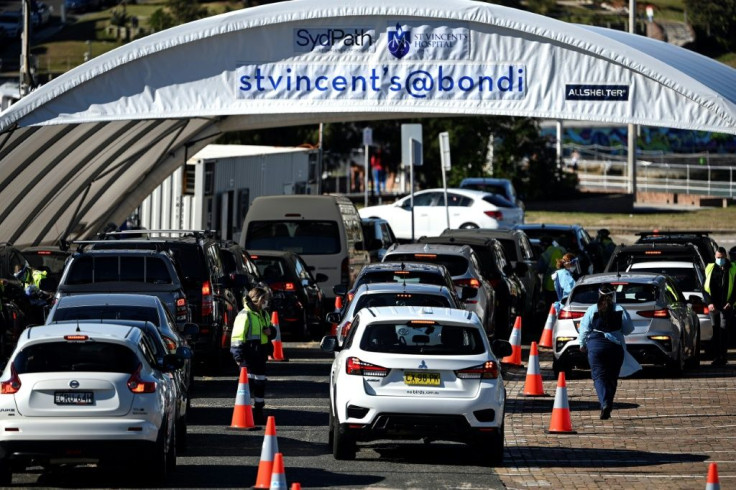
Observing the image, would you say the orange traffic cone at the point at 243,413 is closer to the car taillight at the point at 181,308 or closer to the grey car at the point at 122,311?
the grey car at the point at 122,311

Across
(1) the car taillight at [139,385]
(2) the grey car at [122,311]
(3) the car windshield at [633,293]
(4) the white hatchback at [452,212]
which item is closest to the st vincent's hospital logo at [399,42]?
(3) the car windshield at [633,293]

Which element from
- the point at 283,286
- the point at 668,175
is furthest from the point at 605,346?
the point at 668,175

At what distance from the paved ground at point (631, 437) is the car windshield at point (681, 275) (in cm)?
257

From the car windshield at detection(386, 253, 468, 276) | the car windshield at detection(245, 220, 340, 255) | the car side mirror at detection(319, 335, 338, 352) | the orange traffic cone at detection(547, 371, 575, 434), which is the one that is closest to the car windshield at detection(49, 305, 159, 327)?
the car side mirror at detection(319, 335, 338, 352)

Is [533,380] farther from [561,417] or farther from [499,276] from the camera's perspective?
[499,276]

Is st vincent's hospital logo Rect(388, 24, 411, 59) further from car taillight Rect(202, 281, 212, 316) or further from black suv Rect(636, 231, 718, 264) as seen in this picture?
black suv Rect(636, 231, 718, 264)

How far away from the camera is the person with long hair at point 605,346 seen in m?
18.0

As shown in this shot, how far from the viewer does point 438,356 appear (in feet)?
47.3

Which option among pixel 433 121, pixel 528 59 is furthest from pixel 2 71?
pixel 528 59

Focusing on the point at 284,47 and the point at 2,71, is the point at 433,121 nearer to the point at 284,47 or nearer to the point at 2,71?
the point at 2,71

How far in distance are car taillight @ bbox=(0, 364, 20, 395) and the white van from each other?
16485mm

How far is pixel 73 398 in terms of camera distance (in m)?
12.9

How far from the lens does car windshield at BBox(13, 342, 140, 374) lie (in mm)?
13086

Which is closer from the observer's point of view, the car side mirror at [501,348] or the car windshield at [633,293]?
the car side mirror at [501,348]
